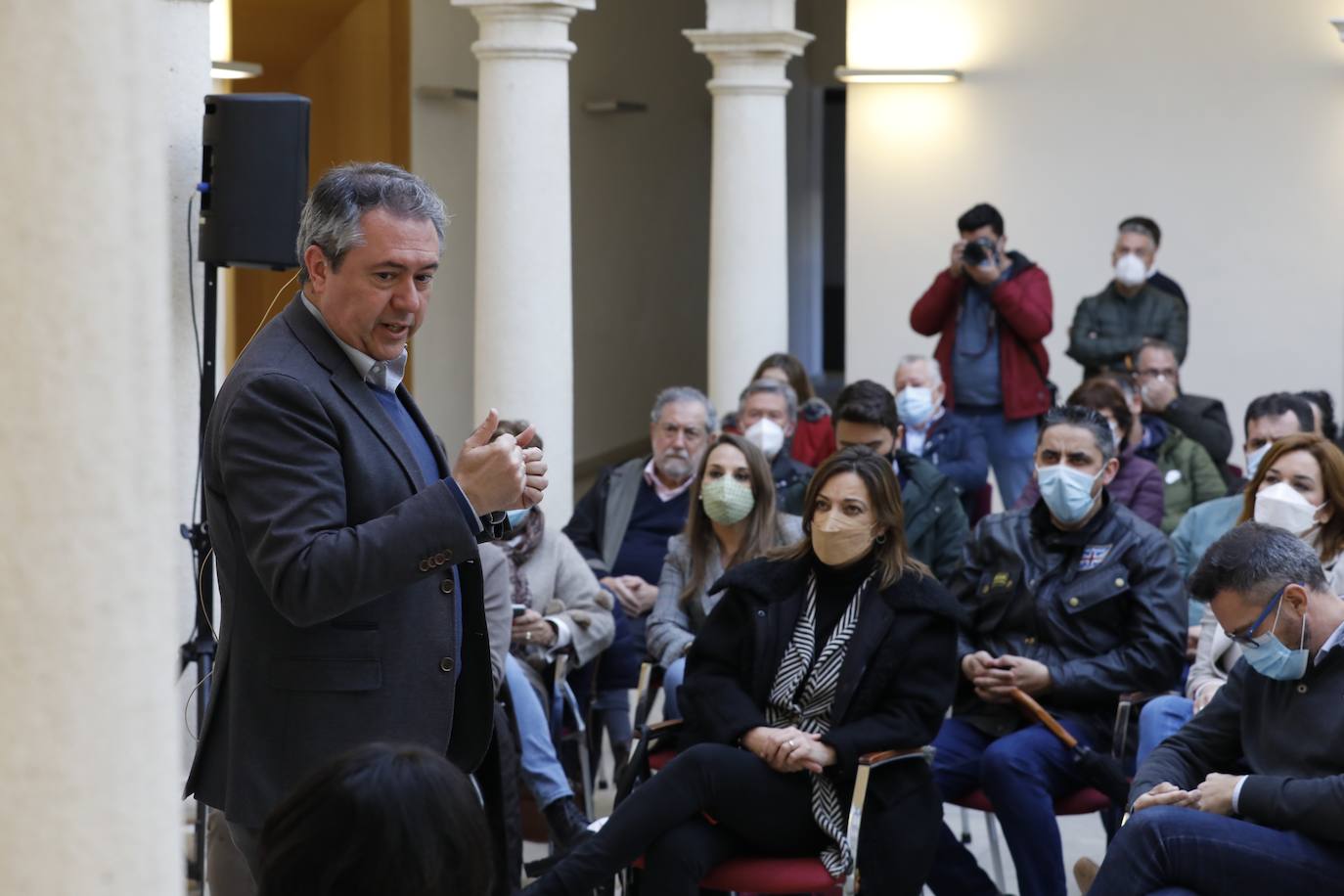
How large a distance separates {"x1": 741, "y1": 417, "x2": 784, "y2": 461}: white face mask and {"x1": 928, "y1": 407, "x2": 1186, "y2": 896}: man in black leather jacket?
63.9 inches

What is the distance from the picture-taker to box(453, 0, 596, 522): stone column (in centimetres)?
755

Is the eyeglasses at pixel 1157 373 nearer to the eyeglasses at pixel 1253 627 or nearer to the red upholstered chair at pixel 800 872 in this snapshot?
the red upholstered chair at pixel 800 872

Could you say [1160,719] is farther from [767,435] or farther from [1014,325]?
[1014,325]

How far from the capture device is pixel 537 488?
2.79 m

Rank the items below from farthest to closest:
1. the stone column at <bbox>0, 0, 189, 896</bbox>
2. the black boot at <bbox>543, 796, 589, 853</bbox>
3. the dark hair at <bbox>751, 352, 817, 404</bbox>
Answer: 1. the dark hair at <bbox>751, 352, 817, 404</bbox>
2. the black boot at <bbox>543, 796, 589, 853</bbox>
3. the stone column at <bbox>0, 0, 189, 896</bbox>

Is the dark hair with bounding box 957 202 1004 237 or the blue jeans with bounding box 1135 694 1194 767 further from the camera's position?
the dark hair with bounding box 957 202 1004 237

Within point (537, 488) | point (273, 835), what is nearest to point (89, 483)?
point (273, 835)

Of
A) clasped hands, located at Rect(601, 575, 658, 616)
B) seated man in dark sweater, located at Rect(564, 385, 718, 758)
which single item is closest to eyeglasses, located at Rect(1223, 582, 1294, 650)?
clasped hands, located at Rect(601, 575, 658, 616)

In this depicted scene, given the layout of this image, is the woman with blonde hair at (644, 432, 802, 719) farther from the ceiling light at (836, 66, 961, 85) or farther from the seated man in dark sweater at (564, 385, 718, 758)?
the ceiling light at (836, 66, 961, 85)

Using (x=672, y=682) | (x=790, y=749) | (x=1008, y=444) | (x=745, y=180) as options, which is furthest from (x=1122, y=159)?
(x=790, y=749)

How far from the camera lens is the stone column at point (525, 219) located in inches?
297

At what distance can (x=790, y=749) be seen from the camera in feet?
14.6

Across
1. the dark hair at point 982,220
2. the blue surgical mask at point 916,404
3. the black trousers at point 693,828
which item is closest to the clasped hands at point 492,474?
the black trousers at point 693,828

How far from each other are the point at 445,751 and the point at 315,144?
9195 mm
